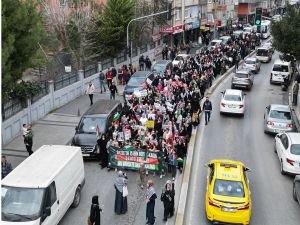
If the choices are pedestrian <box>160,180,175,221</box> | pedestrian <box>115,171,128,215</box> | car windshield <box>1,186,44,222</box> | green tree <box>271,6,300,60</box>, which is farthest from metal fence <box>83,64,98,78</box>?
car windshield <box>1,186,44,222</box>

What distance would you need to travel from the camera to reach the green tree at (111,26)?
38.2 meters

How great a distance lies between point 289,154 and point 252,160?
2.50 m

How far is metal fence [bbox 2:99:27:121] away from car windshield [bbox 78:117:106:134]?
3.59 meters

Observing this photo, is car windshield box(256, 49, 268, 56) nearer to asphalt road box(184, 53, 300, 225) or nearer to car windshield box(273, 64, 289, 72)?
car windshield box(273, 64, 289, 72)

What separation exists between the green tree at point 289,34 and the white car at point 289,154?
12.2 metres

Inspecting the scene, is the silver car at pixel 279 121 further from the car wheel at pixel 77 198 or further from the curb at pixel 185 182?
the car wheel at pixel 77 198

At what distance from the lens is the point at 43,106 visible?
25875mm

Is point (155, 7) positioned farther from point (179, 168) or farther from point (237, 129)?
point (179, 168)

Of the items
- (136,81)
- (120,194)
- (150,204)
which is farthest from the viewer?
(136,81)

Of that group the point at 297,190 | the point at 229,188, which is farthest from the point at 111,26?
the point at 229,188

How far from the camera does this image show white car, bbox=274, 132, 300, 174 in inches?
706

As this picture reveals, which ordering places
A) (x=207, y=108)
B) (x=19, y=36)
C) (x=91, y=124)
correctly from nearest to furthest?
(x=19, y=36), (x=91, y=124), (x=207, y=108)

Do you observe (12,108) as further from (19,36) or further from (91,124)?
Answer: (19,36)

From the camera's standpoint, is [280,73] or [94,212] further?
[280,73]
